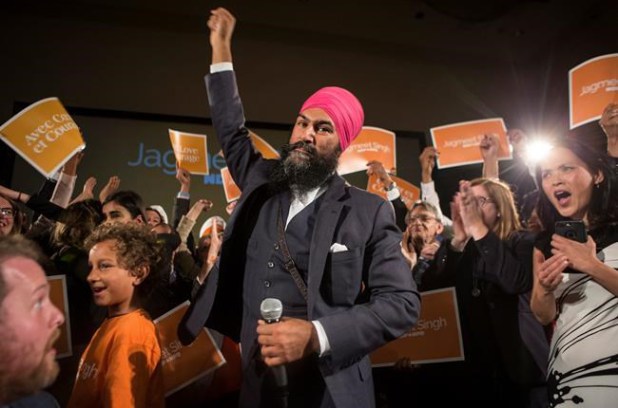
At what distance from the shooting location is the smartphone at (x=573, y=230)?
6.98 ft

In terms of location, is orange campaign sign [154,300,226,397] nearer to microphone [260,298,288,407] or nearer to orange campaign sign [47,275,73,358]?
orange campaign sign [47,275,73,358]

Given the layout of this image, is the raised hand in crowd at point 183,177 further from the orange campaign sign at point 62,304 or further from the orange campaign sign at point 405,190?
the orange campaign sign at point 405,190

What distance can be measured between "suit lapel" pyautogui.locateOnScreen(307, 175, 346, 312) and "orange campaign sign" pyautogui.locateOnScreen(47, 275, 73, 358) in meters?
1.79

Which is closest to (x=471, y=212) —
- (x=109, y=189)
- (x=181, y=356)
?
(x=181, y=356)

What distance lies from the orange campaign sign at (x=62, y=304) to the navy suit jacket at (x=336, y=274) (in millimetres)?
1400

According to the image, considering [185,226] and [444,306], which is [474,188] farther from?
[185,226]

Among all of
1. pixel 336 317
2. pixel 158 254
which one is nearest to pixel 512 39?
pixel 158 254

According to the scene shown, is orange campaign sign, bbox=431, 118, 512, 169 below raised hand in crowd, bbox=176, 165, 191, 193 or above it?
above

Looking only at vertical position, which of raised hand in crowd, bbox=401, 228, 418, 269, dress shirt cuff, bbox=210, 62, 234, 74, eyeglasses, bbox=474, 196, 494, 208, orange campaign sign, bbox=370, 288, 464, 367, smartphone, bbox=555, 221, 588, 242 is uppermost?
dress shirt cuff, bbox=210, 62, 234, 74

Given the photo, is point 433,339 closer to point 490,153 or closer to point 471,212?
point 471,212

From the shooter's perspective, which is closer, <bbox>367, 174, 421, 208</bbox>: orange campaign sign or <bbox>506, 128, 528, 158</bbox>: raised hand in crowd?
<bbox>367, 174, 421, 208</bbox>: orange campaign sign

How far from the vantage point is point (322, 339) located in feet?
4.75

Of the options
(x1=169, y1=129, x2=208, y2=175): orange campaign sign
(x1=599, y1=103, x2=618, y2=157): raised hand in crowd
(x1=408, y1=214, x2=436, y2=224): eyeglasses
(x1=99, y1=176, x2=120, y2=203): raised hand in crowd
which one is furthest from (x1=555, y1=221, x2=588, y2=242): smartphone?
(x1=99, y1=176, x2=120, y2=203): raised hand in crowd

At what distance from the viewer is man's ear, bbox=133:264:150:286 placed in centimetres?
259
